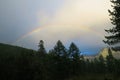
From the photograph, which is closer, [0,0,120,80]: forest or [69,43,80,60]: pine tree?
[0,0,120,80]: forest

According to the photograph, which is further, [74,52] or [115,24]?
[74,52]

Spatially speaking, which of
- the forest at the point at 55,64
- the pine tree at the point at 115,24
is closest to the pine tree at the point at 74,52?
the forest at the point at 55,64

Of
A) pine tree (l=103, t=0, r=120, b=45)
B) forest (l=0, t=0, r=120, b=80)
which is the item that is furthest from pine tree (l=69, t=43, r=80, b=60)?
pine tree (l=103, t=0, r=120, b=45)

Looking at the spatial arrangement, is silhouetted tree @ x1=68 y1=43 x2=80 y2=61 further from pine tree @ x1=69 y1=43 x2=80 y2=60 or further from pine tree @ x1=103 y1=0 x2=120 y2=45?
pine tree @ x1=103 y1=0 x2=120 y2=45

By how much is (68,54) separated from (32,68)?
31.1 metres

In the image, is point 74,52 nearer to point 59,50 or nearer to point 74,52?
point 74,52

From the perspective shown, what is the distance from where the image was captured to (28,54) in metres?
58.4

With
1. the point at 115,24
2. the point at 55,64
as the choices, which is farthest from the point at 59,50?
the point at 115,24

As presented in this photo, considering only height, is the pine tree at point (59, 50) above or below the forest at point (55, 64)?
above

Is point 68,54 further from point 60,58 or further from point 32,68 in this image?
point 32,68

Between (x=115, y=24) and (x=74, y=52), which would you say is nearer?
(x=115, y=24)

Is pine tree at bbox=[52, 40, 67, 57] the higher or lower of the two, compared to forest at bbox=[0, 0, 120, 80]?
higher

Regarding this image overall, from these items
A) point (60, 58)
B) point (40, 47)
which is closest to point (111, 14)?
point (60, 58)

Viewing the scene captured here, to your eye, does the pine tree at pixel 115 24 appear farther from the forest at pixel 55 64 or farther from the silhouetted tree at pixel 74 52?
the silhouetted tree at pixel 74 52
